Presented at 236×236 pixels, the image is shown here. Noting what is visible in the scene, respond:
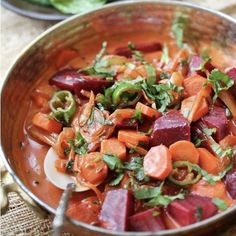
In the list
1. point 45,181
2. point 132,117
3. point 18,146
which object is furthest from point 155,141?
point 18,146

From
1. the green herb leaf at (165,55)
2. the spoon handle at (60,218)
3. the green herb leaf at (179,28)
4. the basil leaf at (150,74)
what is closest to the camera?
the spoon handle at (60,218)

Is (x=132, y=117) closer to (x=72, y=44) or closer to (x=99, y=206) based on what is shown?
(x=99, y=206)

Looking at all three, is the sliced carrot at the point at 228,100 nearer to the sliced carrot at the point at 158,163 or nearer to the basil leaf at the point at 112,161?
the sliced carrot at the point at 158,163

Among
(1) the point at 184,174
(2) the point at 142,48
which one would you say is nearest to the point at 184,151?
(1) the point at 184,174

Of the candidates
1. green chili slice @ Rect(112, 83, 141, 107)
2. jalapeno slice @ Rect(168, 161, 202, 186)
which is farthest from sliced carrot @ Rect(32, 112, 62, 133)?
jalapeno slice @ Rect(168, 161, 202, 186)

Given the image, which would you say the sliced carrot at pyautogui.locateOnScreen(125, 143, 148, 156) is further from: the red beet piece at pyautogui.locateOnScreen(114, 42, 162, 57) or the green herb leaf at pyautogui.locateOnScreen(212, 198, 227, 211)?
the red beet piece at pyautogui.locateOnScreen(114, 42, 162, 57)

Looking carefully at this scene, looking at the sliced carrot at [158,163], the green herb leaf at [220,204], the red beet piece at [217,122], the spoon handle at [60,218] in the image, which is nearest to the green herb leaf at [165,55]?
the red beet piece at [217,122]

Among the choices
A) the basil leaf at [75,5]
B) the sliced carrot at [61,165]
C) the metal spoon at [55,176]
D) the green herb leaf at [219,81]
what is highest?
the green herb leaf at [219,81]
